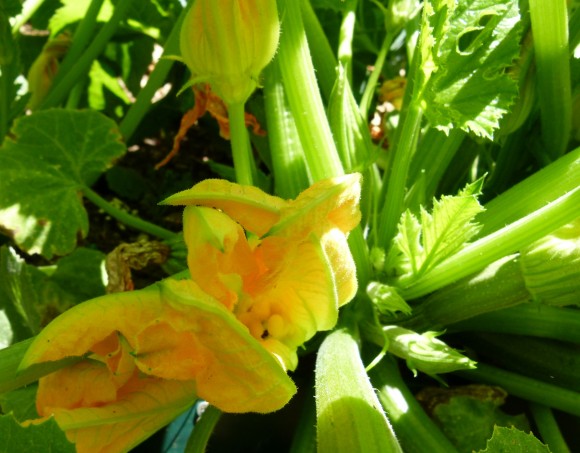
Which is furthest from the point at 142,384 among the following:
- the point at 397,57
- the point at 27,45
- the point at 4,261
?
the point at 27,45

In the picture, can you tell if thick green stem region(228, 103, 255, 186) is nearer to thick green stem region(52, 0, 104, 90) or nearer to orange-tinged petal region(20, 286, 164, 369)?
orange-tinged petal region(20, 286, 164, 369)

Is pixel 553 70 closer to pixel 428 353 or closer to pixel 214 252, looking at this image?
pixel 428 353

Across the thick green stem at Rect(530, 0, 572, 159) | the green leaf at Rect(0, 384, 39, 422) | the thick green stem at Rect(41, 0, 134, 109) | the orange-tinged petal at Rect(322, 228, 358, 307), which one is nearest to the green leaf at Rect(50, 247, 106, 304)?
the green leaf at Rect(0, 384, 39, 422)

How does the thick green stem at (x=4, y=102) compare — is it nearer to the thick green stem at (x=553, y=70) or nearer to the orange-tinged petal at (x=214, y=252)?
the orange-tinged petal at (x=214, y=252)

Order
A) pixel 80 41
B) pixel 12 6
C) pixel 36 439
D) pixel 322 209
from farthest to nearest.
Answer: pixel 80 41 → pixel 12 6 → pixel 322 209 → pixel 36 439

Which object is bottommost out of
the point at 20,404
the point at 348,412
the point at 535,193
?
the point at 20,404

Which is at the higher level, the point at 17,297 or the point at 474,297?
the point at 474,297

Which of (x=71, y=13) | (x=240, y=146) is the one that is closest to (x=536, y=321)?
(x=240, y=146)
